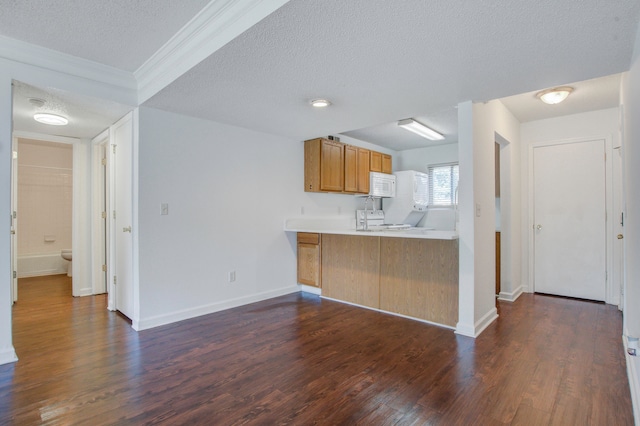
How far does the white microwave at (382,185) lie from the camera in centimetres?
550

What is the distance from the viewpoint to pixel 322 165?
4.63 meters

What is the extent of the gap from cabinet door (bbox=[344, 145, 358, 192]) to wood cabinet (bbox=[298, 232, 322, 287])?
1096 millimetres

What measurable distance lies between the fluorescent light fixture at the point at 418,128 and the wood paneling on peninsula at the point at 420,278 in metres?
1.57

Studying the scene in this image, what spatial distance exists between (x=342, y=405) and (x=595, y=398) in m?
1.55

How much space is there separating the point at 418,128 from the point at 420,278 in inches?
86.2

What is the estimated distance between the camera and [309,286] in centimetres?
458

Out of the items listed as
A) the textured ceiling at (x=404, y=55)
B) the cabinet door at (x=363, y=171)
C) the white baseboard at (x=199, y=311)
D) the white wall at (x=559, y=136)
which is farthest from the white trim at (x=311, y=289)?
the white wall at (x=559, y=136)

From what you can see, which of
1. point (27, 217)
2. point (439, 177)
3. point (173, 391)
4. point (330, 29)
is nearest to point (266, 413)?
point (173, 391)

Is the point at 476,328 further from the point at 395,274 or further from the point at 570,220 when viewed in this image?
the point at 570,220

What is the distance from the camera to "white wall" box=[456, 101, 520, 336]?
297 centimetres

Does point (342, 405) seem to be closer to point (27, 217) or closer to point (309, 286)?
point (309, 286)

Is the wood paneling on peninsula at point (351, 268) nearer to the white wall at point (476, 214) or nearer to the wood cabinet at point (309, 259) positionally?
the wood cabinet at point (309, 259)

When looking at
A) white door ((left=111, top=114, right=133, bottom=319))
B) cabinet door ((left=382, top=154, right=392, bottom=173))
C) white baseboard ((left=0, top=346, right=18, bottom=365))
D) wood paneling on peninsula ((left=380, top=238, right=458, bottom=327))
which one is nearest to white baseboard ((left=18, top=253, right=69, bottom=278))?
white door ((left=111, top=114, right=133, bottom=319))

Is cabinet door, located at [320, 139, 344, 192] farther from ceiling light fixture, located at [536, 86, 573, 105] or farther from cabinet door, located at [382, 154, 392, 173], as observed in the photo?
ceiling light fixture, located at [536, 86, 573, 105]
